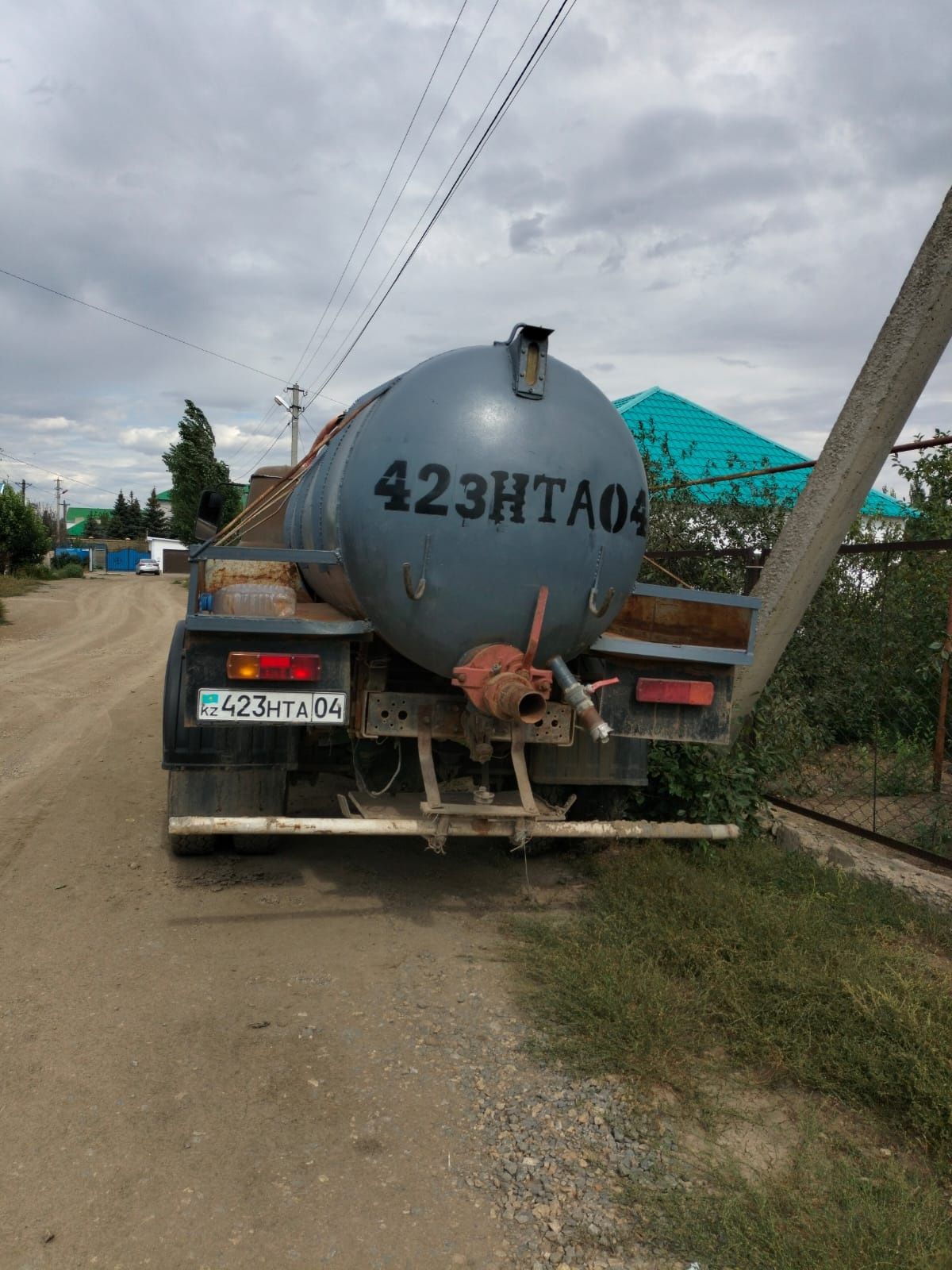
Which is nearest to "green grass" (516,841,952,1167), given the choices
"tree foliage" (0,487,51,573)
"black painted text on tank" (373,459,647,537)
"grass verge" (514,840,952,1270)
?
"grass verge" (514,840,952,1270)

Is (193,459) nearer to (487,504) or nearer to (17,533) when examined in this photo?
(17,533)

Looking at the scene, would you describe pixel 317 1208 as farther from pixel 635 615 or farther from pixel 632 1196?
pixel 635 615

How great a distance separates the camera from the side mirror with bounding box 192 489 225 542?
636cm

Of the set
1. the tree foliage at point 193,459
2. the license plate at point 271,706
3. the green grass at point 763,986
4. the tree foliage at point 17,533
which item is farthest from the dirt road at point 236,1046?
the tree foliage at point 193,459

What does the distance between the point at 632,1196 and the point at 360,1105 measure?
89cm

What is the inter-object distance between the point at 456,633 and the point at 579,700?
58 centimetres

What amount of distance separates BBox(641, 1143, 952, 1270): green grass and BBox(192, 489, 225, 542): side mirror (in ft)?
16.9

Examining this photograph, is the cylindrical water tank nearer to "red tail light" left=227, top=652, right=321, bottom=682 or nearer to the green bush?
"red tail light" left=227, top=652, right=321, bottom=682

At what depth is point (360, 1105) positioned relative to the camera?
2.84m

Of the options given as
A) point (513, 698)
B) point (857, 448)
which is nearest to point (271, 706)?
point (513, 698)

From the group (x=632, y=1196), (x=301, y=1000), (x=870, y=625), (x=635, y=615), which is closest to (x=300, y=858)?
(x=301, y=1000)

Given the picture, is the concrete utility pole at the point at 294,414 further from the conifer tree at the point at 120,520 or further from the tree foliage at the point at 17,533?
the conifer tree at the point at 120,520

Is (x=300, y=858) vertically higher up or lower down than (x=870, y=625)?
lower down

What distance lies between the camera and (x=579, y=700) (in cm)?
372
